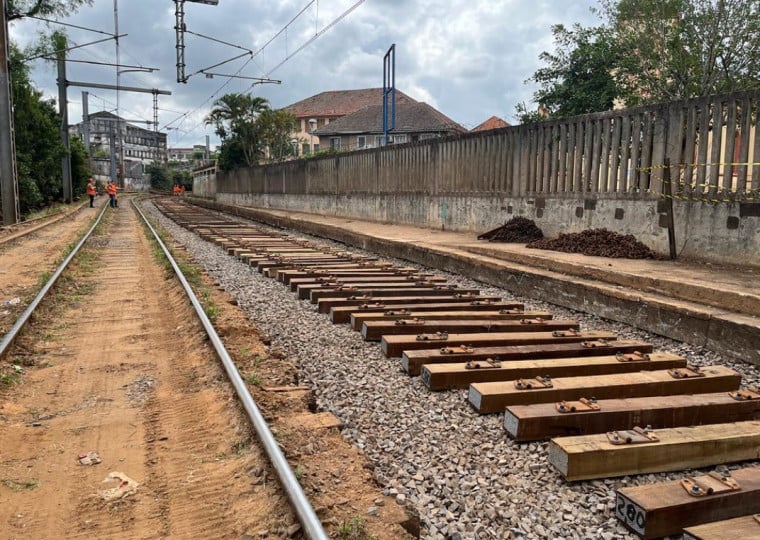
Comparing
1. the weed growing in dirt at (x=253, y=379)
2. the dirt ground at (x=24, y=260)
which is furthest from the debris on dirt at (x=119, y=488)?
the dirt ground at (x=24, y=260)

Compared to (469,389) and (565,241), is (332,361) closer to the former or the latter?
(469,389)

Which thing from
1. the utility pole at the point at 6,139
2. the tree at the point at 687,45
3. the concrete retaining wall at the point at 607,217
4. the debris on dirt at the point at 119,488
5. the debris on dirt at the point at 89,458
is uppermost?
the tree at the point at 687,45

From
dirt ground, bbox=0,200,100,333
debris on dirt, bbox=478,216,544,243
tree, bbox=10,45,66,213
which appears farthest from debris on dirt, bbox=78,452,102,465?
tree, bbox=10,45,66,213

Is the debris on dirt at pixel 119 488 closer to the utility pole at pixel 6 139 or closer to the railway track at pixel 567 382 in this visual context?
the railway track at pixel 567 382

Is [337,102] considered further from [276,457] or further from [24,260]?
[276,457]

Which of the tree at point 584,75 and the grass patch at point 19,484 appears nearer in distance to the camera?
the grass patch at point 19,484

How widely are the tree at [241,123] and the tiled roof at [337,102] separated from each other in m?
27.4

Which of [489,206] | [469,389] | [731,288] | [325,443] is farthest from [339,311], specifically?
[489,206]

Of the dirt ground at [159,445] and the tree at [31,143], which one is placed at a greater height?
the tree at [31,143]

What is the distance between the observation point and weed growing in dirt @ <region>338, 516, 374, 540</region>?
221 centimetres

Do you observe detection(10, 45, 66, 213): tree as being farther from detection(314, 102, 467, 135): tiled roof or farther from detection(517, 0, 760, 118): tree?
detection(314, 102, 467, 135): tiled roof

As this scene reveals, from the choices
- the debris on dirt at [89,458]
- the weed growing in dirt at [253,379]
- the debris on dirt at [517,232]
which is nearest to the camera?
the debris on dirt at [89,458]

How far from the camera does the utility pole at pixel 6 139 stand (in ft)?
58.9

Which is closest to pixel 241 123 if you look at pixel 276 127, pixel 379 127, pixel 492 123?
pixel 276 127
